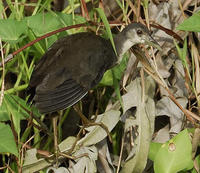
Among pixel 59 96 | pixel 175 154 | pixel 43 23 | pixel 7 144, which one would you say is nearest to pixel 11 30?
pixel 43 23

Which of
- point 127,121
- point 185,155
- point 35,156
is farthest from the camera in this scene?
point 127,121

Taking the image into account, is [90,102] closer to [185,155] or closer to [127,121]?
[127,121]

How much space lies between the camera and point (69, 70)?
1.91 meters

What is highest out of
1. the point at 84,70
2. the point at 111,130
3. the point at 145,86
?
the point at 84,70

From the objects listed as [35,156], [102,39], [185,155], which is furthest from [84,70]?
[185,155]

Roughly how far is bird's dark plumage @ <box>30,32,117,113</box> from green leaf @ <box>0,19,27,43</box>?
0.41 ft

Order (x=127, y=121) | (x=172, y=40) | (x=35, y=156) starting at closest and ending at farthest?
(x=35, y=156) < (x=127, y=121) < (x=172, y=40)

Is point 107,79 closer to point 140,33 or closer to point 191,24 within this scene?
point 140,33

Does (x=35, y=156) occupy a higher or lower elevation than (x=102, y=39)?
lower

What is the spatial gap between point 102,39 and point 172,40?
1.06ft

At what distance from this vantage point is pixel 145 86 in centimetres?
208

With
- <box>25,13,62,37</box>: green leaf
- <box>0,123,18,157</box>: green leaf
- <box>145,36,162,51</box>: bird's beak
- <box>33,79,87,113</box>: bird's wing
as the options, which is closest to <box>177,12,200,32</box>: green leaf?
<box>145,36,162,51</box>: bird's beak

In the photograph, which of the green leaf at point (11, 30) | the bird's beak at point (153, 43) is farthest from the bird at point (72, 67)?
the green leaf at point (11, 30)

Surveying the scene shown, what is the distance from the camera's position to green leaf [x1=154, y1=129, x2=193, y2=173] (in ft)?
5.54
